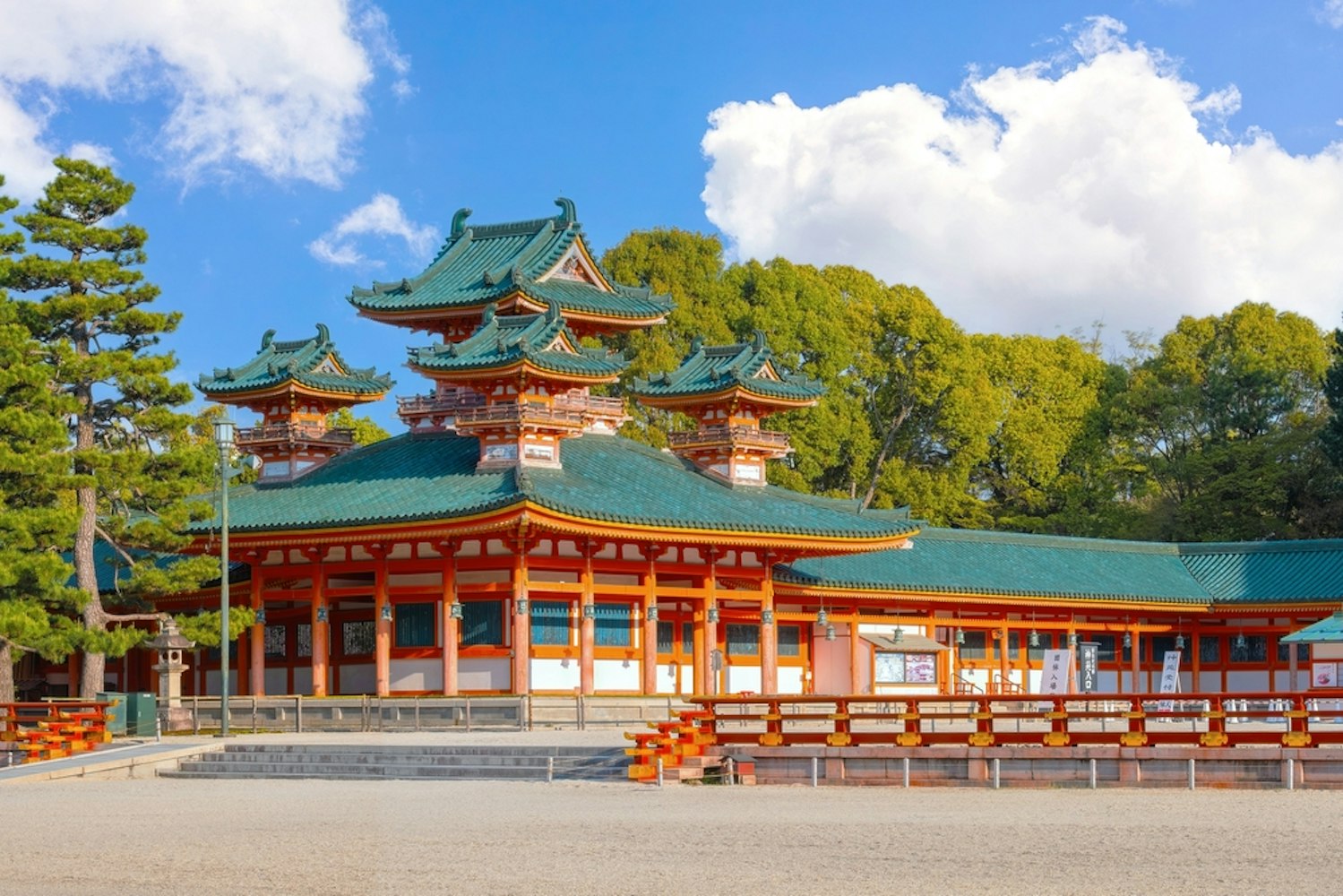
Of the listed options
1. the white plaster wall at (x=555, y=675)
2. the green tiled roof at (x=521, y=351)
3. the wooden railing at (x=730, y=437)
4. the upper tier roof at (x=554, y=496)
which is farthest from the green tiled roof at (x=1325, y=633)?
the green tiled roof at (x=521, y=351)

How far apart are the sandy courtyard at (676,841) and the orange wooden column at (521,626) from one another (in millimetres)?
13051

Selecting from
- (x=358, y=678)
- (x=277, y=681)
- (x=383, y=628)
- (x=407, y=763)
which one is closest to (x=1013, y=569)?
(x=358, y=678)

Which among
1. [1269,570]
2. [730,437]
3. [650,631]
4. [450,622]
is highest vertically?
[730,437]

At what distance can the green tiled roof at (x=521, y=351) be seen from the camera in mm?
44656

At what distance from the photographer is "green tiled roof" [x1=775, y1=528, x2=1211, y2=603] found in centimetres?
5216

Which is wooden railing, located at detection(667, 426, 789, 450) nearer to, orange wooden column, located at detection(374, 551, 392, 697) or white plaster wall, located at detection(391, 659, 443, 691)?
orange wooden column, located at detection(374, 551, 392, 697)

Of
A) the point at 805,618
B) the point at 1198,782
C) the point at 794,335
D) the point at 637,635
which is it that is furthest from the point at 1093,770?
the point at 794,335

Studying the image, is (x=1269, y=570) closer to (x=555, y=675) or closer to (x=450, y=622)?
(x=555, y=675)

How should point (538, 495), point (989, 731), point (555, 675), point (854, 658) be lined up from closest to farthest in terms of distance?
1. point (989, 731)
2. point (538, 495)
3. point (555, 675)
4. point (854, 658)

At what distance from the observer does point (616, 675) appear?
147 feet

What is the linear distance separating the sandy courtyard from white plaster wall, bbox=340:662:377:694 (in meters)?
16.9

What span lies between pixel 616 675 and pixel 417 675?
463 centimetres

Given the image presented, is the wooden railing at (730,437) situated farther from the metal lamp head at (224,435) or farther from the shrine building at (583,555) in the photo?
the metal lamp head at (224,435)

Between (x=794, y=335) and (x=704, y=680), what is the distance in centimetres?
3362
